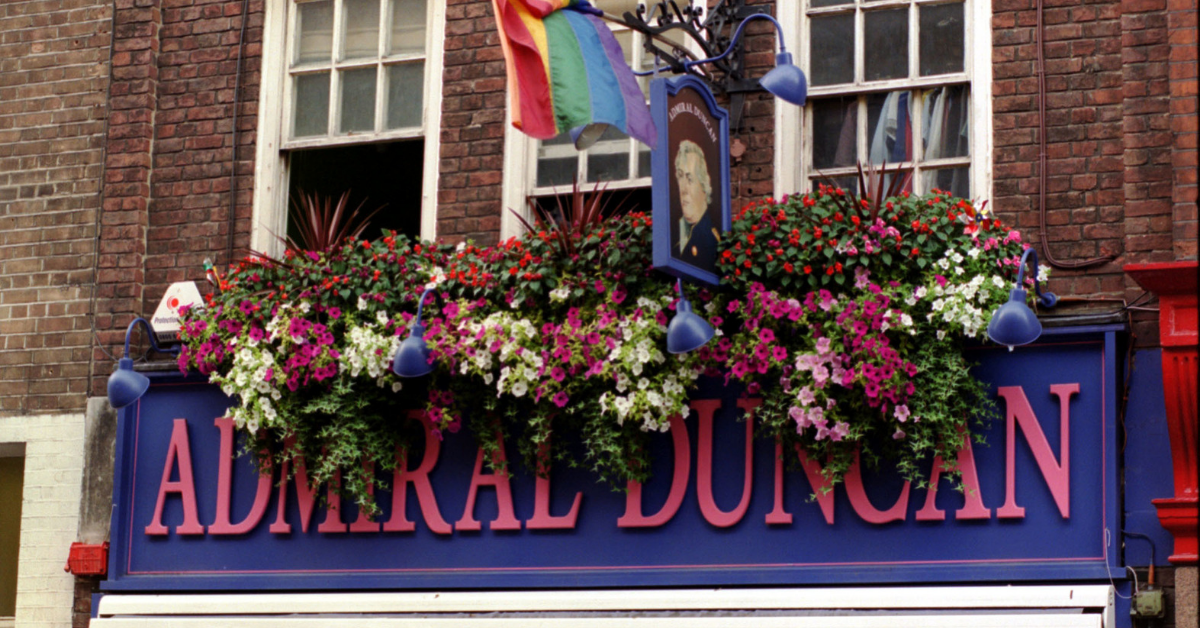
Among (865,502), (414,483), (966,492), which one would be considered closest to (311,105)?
(414,483)

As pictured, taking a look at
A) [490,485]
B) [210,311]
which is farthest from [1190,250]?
[210,311]

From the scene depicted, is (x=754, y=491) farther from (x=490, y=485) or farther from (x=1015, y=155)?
(x=1015, y=155)

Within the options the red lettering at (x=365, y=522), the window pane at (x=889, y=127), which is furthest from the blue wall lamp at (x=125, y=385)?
the window pane at (x=889, y=127)

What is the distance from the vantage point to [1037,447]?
7707 millimetres

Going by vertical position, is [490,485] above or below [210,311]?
below

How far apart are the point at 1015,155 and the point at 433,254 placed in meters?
3.04

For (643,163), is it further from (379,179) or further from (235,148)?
(235,148)

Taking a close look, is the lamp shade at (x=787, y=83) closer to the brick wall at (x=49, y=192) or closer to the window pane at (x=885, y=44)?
the window pane at (x=885, y=44)

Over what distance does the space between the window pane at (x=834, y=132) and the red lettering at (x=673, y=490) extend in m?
1.48

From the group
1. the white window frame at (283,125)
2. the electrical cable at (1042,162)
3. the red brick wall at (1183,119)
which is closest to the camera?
the red brick wall at (1183,119)

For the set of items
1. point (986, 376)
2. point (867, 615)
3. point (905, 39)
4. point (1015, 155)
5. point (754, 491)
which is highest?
point (905, 39)

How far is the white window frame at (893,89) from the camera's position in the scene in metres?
8.39

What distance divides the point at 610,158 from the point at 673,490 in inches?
77.9

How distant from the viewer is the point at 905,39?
873 cm
